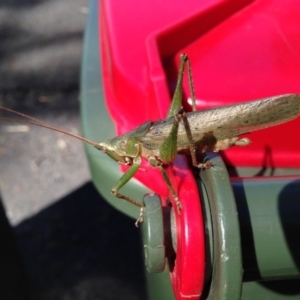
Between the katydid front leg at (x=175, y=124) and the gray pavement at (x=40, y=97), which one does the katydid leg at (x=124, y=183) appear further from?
the gray pavement at (x=40, y=97)

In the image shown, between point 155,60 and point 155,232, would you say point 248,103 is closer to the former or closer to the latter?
point 155,60

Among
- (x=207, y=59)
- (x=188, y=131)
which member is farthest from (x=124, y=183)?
(x=207, y=59)

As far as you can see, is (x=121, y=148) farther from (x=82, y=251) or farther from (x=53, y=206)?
(x=53, y=206)

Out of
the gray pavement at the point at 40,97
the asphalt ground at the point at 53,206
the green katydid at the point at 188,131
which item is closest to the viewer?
the green katydid at the point at 188,131

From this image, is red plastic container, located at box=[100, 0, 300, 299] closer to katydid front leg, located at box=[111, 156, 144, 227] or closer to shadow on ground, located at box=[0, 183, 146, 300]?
katydid front leg, located at box=[111, 156, 144, 227]

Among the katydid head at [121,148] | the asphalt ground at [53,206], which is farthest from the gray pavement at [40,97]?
the katydid head at [121,148]

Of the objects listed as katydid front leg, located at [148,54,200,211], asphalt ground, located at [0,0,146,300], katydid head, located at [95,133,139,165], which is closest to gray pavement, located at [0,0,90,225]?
asphalt ground, located at [0,0,146,300]
